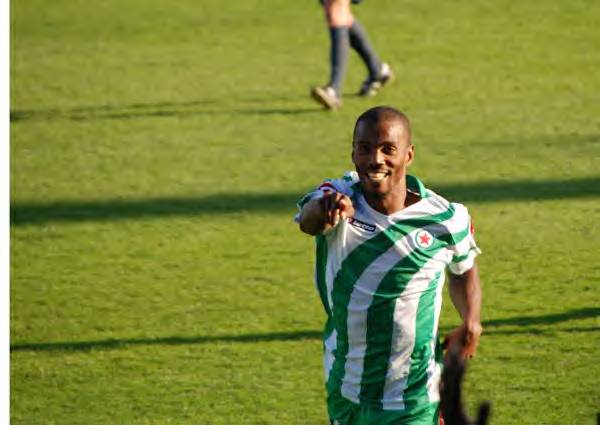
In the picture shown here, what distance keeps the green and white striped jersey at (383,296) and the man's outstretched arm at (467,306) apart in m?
0.12

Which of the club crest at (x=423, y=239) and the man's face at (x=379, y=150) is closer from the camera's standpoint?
the man's face at (x=379, y=150)

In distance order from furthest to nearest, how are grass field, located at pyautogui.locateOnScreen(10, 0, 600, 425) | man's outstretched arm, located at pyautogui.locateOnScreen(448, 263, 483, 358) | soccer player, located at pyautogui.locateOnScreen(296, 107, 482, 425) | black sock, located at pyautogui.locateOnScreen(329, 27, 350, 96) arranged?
black sock, located at pyautogui.locateOnScreen(329, 27, 350, 96), grass field, located at pyautogui.locateOnScreen(10, 0, 600, 425), man's outstretched arm, located at pyautogui.locateOnScreen(448, 263, 483, 358), soccer player, located at pyautogui.locateOnScreen(296, 107, 482, 425)

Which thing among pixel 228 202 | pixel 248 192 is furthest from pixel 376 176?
pixel 248 192

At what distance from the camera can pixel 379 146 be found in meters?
4.69

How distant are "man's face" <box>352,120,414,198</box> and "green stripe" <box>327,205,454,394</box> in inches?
8.1

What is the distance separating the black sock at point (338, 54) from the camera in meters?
13.3

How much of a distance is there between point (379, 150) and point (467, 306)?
2.51 ft

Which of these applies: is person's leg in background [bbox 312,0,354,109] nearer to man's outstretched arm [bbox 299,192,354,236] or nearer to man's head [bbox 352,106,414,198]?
man's head [bbox 352,106,414,198]

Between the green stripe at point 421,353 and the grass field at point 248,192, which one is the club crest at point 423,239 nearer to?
the green stripe at point 421,353

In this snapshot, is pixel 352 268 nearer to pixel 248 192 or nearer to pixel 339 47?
pixel 248 192

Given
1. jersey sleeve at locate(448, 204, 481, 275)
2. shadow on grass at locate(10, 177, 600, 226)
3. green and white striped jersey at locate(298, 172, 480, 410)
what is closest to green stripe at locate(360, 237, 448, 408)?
green and white striped jersey at locate(298, 172, 480, 410)

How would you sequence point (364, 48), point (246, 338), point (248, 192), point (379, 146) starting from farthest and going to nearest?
point (364, 48), point (248, 192), point (246, 338), point (379, 146)

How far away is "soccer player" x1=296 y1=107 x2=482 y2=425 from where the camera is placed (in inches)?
190

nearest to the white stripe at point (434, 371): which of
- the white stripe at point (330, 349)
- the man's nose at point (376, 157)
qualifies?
the white stripe at point (330, 349)
